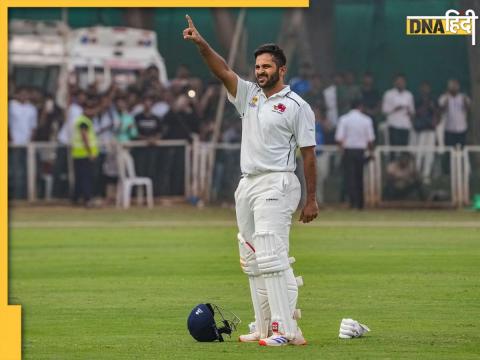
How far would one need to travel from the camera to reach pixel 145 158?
32.8 meters

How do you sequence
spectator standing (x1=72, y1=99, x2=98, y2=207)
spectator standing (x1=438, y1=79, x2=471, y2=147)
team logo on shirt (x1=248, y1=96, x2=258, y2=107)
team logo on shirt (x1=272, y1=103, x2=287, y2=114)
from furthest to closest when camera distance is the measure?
spectator standing (x1=72, y1=99, x2=98, y2=207) → spectator standing (x1=438, y1=79, x2=471, y2=147) → team logo on shirt (x1=248, y1=96, x2=258, y2=107) → team logo on shirt (x1=272, y1=103, x2=287, y2=114)

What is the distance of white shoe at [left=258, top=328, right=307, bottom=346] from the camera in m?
11.6

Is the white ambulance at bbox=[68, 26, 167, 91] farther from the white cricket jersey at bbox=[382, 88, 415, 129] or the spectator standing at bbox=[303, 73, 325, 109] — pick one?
the white cricket jersey at bbox=[382, 88, 415, 129]

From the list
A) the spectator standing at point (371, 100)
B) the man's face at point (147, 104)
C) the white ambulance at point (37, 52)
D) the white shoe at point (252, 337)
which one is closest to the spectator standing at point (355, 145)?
the spectator standing at point (371, 100)

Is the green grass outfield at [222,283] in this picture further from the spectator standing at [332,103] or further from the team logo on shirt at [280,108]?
the spectator standing at [332,103]

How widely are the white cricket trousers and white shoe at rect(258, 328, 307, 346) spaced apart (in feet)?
2.19

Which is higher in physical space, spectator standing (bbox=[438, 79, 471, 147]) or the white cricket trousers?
spectator standing (bbox=[438, 79, 471, 147])

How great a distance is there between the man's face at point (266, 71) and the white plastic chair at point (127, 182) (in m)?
20.9

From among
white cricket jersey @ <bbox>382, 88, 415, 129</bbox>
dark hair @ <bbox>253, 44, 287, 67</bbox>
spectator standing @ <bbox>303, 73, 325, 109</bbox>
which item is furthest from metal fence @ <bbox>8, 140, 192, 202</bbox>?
dark hair @ <bbox>253, 44, 287, 67</bbox>

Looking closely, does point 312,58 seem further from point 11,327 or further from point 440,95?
point 11,327

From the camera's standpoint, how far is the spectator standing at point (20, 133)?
106 feet

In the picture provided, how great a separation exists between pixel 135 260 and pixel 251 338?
28.6 feet

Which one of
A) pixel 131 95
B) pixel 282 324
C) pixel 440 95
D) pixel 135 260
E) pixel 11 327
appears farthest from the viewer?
pixel 131 95

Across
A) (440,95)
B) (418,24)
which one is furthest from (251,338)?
(440,95)
